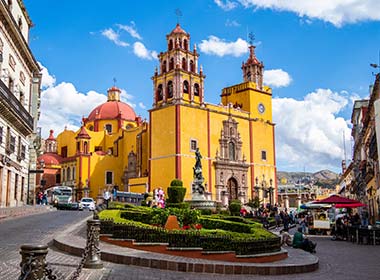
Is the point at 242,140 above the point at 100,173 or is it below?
above

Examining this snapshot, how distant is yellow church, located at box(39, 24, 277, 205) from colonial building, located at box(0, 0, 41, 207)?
15603 mm

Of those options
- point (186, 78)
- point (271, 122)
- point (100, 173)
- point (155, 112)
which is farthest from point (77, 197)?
point (271, 122)

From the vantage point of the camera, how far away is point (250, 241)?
32.6 feet

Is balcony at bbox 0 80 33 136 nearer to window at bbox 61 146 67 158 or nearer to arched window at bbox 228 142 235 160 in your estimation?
arched window at bbox 228 142 235 160

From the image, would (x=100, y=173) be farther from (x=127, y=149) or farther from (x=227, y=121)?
(x=227, y=121)

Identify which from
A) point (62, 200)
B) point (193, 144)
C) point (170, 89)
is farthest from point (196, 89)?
point (62, 200)

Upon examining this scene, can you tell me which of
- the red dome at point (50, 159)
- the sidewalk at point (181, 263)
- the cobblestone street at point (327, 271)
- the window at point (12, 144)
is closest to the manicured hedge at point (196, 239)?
the sidewalk at point (181, 263)

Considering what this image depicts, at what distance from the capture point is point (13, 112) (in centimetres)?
2038

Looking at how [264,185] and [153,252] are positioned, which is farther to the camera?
[264,185]

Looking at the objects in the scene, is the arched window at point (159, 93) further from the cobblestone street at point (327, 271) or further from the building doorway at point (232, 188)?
the cobblestone street at point (327, 271)

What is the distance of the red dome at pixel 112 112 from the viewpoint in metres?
57.5

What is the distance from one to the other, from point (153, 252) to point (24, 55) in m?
18.6

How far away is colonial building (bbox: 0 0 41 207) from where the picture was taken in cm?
2005

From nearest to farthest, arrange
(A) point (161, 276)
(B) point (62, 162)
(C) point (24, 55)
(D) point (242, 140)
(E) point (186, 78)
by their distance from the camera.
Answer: (A) point (161, 276) → (C) point (24, 55) → (E) point (186, 78) → (D) point (242, 140) → (B) point (62, 162)
